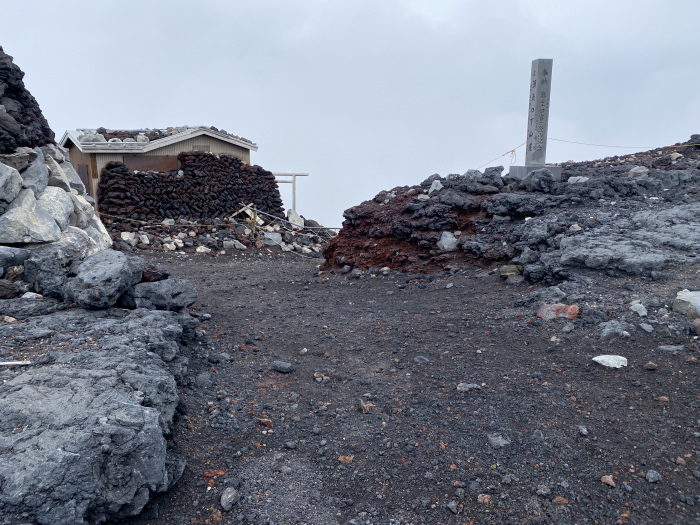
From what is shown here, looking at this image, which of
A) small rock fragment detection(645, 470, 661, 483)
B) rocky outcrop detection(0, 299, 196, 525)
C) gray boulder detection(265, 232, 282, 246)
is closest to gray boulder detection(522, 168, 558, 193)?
small rock fragment detection(645, 470, 661, 483)

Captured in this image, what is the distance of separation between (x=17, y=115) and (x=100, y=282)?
145 inches

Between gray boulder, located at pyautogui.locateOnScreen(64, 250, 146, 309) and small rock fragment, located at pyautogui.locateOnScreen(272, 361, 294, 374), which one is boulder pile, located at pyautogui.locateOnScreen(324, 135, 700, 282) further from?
gray boulder, located at pyautogui.locateOnScreen(64, 250, 146, 309)

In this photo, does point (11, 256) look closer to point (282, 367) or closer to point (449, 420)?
point (282, 367)

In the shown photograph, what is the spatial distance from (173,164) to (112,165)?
215 centimetres

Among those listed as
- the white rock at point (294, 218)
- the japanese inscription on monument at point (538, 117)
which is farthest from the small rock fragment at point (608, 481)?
the white rock at point (294, 218)

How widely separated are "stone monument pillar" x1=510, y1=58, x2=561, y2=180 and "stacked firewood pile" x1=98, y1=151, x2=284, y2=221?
1172 cm

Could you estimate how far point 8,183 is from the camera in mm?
6340

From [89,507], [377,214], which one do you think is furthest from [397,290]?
[89,507]

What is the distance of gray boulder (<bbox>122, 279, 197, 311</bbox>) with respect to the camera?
5.78 m

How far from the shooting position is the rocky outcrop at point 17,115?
6684mm

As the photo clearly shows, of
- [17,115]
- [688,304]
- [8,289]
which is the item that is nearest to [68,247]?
[8,289]

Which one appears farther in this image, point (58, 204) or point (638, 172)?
point (638, 172)

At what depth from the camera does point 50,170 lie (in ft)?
24.9

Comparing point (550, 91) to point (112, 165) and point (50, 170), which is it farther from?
point (112, 165)
